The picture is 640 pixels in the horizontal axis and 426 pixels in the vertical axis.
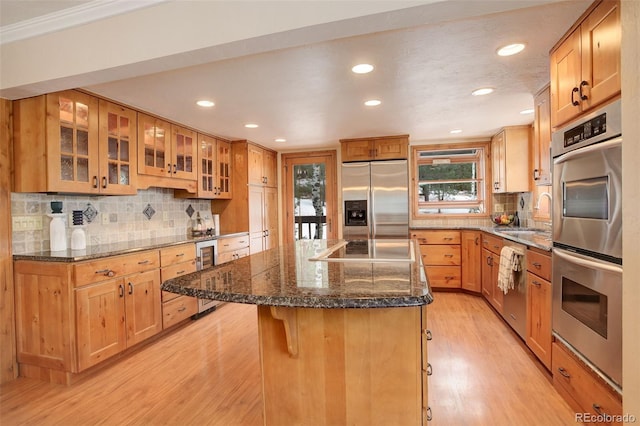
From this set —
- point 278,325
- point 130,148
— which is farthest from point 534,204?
point 130,148

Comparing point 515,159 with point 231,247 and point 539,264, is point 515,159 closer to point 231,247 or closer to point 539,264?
point 539,264

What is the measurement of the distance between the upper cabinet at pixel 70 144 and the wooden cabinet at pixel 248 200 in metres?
1.80

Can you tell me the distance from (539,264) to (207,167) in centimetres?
371

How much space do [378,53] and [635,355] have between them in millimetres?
1979

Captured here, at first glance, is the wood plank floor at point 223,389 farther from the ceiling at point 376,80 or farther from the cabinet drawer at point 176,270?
the ceiling at point 376,80

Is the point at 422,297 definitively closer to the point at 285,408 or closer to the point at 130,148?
the point at 285,408

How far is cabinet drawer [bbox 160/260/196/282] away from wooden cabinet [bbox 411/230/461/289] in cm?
295

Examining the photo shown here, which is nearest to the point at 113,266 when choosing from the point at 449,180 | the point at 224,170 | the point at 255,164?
the point at 224,170

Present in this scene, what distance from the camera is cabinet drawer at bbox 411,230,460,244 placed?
15.1 feet

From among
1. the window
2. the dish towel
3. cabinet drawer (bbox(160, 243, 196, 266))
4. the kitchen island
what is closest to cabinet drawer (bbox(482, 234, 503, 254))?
the dish towel

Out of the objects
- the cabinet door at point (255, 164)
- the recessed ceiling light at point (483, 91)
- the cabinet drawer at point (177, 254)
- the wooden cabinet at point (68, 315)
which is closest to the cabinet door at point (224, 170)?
the cabinet door at point (255, 164)

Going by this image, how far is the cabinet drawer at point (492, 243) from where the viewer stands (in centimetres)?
347

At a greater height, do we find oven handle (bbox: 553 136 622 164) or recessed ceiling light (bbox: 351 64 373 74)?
recessed ceiling light (bbox: 351 64 373 74)

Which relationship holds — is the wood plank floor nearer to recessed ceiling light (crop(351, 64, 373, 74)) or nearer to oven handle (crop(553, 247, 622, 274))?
oven handle (crop(553, 247, 622, 274))
